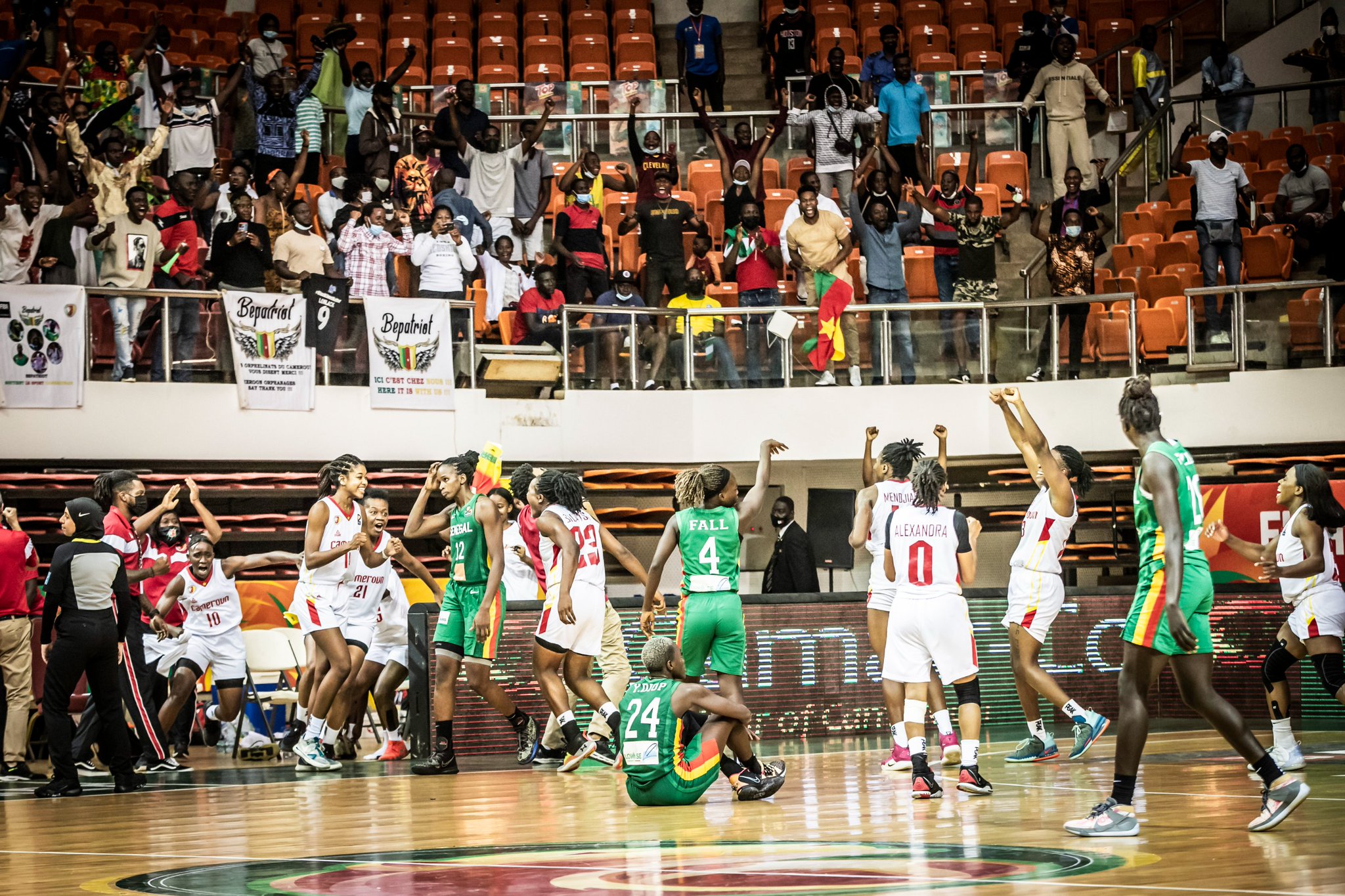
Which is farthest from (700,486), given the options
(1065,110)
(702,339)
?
(1065,110)

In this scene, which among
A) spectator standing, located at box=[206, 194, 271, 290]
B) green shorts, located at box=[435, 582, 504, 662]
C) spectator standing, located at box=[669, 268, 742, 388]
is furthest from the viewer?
spectator standing, located at box=[669, 268, 742, 388]

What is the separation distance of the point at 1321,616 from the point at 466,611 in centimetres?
562

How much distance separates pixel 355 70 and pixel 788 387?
267 inches

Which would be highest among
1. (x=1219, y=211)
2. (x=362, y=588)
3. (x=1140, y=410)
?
(x=1219, y=211)

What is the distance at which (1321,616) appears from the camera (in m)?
10.9

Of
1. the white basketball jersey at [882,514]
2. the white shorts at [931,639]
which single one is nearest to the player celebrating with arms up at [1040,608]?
the white basketball jersey at [882,514]

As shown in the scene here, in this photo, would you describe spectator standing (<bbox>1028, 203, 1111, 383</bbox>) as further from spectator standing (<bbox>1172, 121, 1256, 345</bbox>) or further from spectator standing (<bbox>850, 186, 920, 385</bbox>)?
spectator standing (<bbox>850, 186, 920, 385</bbox>)

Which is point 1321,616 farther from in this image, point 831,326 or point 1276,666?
point 831,326

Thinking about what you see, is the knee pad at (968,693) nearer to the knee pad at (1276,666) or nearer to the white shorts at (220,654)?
the knee pad at (1276,666)

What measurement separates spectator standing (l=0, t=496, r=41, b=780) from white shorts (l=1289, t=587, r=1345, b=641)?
8.72m

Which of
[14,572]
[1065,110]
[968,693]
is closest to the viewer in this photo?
[968,693]

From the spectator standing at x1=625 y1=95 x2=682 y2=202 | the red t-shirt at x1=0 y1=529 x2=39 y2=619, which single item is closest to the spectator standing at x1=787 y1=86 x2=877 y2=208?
the spectator standing at x1=625 y1=95 x2=682 y2=202

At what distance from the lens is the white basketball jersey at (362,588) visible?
12023 millimetres

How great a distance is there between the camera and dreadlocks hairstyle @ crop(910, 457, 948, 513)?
9.27 metres
